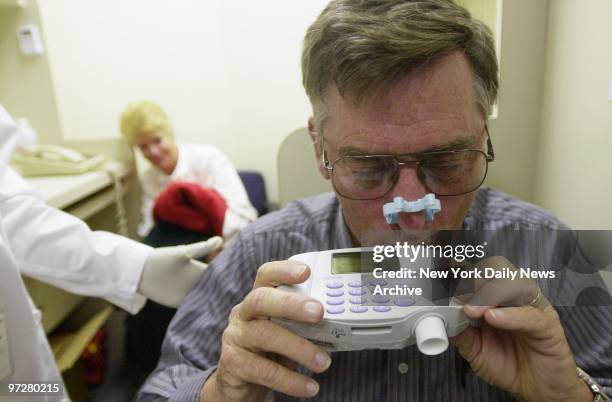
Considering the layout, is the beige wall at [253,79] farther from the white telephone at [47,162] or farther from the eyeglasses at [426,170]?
the white telephone at [47,162]

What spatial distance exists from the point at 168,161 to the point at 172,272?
1285 millimetres

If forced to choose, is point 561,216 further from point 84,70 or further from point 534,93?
point 84,70

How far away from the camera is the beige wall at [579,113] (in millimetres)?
442

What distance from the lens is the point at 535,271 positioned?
0.41 m

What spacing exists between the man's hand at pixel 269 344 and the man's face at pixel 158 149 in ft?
5.45

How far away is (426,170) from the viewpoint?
0.49 meters

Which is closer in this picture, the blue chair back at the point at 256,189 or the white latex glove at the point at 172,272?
the white latex glove at the point at 172,272

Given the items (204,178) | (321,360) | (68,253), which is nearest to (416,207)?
(321,360)

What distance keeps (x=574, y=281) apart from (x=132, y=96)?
2645 millimetres

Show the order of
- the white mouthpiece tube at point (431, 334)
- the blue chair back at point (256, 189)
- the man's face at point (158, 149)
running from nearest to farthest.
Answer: the white mouthpiece tube at point (431, 334)
the blue chair back at point (256, 189)
the man's face at point (158, 149)

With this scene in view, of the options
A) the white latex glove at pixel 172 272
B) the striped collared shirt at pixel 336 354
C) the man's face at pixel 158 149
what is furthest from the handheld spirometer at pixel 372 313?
the man's face at pixel 158 149

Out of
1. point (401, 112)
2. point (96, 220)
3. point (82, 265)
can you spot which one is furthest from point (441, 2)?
point (96, 220)

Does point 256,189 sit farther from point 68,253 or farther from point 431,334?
point 431,334

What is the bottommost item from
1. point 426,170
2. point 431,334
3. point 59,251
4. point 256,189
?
point 256,189
